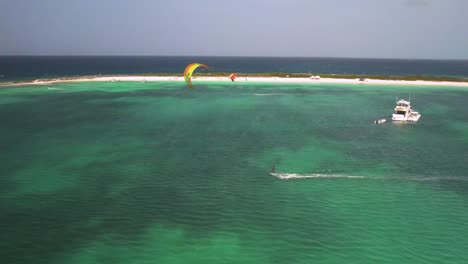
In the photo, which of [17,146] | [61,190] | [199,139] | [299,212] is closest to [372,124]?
[199,139]

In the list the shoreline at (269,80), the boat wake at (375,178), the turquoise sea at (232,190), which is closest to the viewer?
the turquoise sea at (232,190)

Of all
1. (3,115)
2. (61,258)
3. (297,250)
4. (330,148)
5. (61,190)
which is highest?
(3,115)

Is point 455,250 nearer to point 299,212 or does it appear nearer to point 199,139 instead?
point 299,212

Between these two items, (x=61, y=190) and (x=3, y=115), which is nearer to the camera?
(x=61, y=190)

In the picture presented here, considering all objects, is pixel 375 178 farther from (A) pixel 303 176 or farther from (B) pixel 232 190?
(B) pixel 232 190

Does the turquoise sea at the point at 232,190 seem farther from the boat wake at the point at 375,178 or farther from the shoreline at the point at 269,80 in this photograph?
the shoreline at the point at 269,80

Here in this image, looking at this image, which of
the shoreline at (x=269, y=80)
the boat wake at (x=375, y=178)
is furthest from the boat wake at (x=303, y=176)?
the shoreline at (x=269, y=80)

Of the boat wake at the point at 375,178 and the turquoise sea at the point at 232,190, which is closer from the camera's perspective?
the turquoise sea at the point at 232,190

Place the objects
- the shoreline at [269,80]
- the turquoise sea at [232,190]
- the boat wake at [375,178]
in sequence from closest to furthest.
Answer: the turquoise sea at [232,190] → the boat wake at [375,178] → the shoreline at [269,80]

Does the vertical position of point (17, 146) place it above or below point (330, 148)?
above
